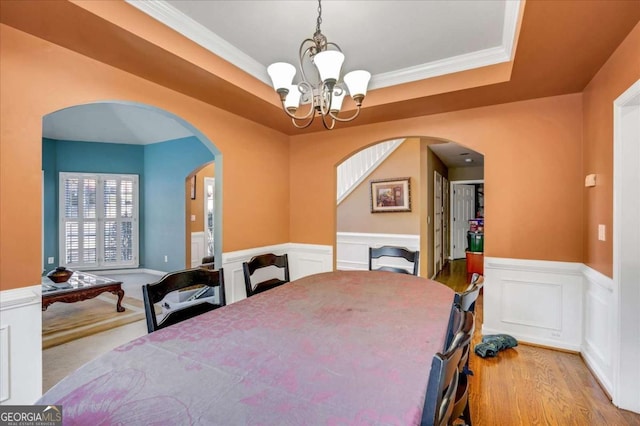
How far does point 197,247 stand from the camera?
6.44 metres

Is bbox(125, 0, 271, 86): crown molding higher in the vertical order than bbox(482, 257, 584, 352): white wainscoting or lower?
higher

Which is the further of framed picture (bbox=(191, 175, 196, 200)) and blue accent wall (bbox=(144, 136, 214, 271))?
framed picture (bbox=(191, 175, 196, 200))

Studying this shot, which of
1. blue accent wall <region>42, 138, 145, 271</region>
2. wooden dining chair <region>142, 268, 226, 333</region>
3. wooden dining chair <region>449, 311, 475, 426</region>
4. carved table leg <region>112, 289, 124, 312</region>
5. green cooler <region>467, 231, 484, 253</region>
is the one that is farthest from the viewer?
blue accent wall <region>42, 138, 145, 271</region>

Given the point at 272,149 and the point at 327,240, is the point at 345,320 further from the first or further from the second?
the point at 272,149

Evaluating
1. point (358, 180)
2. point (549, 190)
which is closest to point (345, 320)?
point (549, 190)

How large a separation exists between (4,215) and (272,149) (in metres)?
2.56

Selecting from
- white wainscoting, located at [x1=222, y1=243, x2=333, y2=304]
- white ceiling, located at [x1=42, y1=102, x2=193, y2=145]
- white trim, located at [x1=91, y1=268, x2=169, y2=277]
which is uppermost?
white ceiling, located at [x1=42, y1=102, x2=193, y2=145]

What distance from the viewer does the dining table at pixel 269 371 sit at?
0.75m

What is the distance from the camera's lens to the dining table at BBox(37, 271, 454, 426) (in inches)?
29.6

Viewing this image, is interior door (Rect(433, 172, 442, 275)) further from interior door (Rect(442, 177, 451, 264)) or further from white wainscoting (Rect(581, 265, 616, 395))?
white wainscoting (Rect(581, 265, 616, 395))

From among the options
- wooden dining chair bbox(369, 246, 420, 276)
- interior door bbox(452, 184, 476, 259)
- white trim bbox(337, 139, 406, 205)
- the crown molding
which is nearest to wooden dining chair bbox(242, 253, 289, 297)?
wooden dining chair bbox(369, 246, 420, 276)

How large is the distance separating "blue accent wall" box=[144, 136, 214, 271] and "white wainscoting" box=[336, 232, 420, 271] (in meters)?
3.00

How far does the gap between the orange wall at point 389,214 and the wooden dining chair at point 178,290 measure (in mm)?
3977

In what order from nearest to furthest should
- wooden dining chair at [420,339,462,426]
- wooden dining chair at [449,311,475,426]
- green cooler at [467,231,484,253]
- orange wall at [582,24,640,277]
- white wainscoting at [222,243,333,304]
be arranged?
1. wooden dining chair at [420,339,462,426]
2. wooden dining chair at [449,311,475,426]
3. orange wall at [582,24,640,277]
4. white wainscoting at [222,243,333,304]
5. green cooler at [467,231,484,253]
